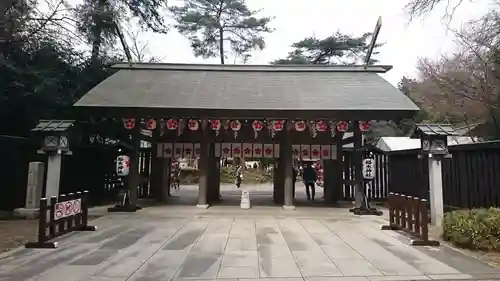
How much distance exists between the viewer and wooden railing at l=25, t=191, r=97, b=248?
7.21m

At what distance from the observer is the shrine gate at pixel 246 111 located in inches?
480

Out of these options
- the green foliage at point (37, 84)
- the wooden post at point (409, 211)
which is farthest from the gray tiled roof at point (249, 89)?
the wooden post at point (409, 211)

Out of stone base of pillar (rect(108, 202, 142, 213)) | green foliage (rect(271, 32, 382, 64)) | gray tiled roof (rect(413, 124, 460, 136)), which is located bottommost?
stone base of pillar (rect(108, 202, 142, 213))

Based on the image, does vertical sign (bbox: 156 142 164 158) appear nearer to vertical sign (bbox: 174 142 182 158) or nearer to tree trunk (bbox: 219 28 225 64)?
vertical sign (bbox: 174 142 182 158)

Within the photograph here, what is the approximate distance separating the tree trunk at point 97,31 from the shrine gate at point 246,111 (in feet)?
3.32

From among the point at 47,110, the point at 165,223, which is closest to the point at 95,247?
the point at 165,223

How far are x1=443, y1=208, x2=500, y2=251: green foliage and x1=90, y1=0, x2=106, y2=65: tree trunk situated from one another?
9.48 m

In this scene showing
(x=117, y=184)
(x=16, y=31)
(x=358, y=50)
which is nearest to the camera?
Answer: (x=16, y=31)

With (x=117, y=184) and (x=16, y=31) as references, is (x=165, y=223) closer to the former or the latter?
(x=16, y=31)

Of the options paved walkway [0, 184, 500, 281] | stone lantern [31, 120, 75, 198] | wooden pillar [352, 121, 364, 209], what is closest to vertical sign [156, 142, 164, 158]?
paved walkway [0, 184, 500, 281]

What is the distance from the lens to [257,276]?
5.43 meters

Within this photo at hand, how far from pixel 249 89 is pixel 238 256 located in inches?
339

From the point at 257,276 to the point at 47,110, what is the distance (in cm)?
1119

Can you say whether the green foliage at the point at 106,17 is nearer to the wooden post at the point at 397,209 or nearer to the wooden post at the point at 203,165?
the wooden post at the point at 203,165
